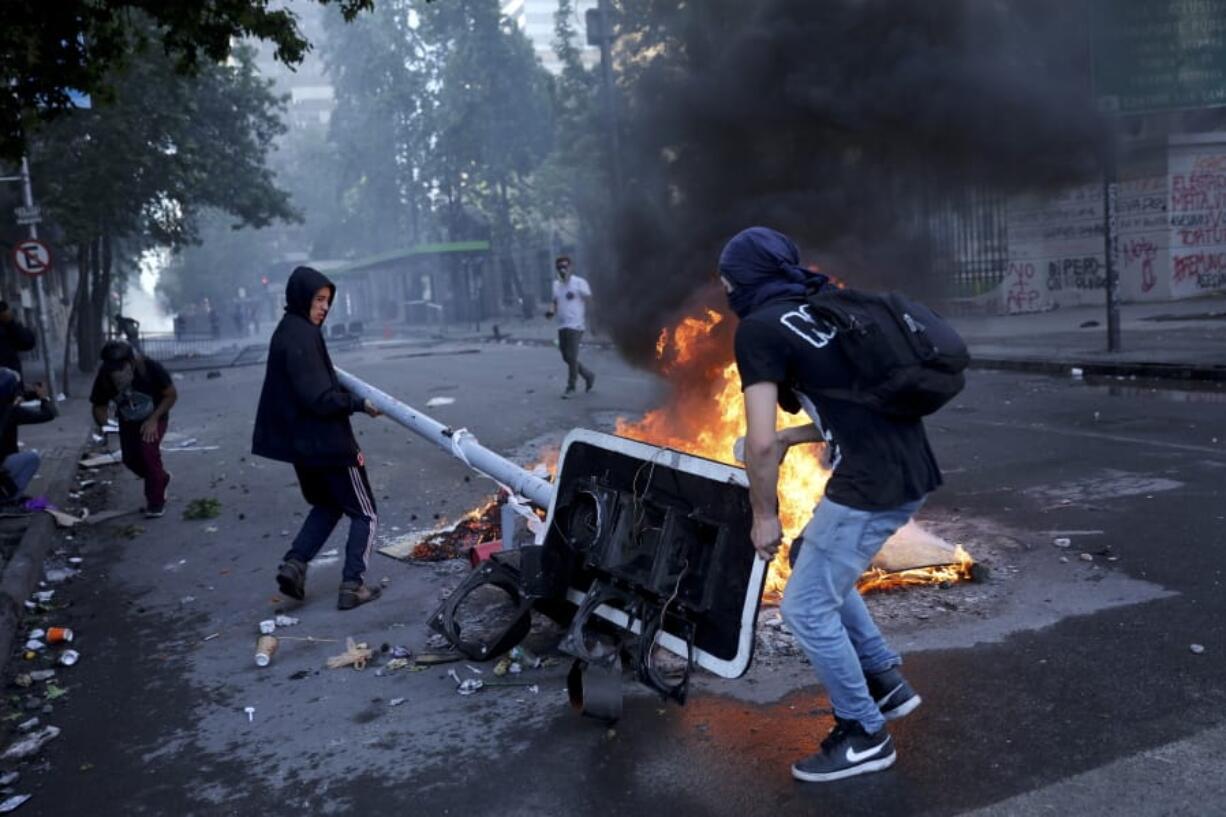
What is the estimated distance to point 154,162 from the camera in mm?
22156

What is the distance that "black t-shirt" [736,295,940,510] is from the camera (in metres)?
3.11

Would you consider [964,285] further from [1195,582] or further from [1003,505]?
[1195,582]

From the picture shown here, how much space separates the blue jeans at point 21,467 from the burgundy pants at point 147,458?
660 millimetres

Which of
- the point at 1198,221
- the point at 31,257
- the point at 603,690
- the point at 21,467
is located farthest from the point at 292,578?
the point at 1198,221

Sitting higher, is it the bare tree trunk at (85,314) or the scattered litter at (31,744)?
the bare tree trunk at (85,314)

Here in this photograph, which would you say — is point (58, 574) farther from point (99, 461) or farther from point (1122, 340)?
point (1122, 340)

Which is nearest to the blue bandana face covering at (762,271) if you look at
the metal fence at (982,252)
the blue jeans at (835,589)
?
the blue jeans at (835,589)

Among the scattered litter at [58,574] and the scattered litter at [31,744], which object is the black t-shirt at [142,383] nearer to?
the scattered litter at [58,574]

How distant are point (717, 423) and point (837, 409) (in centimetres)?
361

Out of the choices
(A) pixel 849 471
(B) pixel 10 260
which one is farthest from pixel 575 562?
(B) pixel 10 260

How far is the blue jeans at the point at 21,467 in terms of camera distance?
8.02 meters

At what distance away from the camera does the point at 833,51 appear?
25.9ft

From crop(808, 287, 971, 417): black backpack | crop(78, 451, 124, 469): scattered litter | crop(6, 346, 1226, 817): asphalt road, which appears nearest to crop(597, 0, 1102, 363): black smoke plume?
crop(6, 346, 1226, 817): asphalt road

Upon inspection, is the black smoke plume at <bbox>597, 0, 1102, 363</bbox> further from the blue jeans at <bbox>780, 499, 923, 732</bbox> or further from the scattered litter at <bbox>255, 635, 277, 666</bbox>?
the blue jeans at <bbox>780, 499, 923, 732</bbox>
